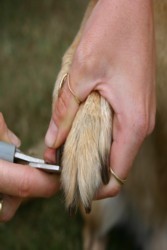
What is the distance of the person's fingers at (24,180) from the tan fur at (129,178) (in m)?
0.12

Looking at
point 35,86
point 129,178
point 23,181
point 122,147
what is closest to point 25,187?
point 23,181

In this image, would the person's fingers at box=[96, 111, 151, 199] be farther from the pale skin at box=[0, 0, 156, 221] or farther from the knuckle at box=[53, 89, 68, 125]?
the knuckle at box=[53, 89, 68, 125]

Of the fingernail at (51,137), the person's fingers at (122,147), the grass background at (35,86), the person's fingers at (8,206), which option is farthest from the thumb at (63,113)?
the grass background at (35,86)

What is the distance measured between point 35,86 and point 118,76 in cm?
154

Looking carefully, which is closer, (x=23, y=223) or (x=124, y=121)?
(x=124, y=121)

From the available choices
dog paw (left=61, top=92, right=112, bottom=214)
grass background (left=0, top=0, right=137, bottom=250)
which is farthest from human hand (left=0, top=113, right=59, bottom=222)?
grass background (left=0, top=0, right=137, bottom=250)

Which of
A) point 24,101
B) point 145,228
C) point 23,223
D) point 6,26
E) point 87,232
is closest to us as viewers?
point 145,228

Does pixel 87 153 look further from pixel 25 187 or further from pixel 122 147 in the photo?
pixel 25 187

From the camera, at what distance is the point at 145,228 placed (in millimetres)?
2219

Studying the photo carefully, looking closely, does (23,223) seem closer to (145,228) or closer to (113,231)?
(113,231)

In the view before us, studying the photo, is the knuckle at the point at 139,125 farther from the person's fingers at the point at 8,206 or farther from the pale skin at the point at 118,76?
the person's fingers at the point at 8,206

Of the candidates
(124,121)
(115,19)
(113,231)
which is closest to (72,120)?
(124,121)

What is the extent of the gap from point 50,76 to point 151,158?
1.20 metres

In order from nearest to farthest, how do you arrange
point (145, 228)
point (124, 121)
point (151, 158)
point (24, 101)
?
point (124, 121) → point (151, 158) → point (145, 228) → point (24, 101)
